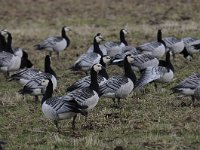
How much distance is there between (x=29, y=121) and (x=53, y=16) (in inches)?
1156

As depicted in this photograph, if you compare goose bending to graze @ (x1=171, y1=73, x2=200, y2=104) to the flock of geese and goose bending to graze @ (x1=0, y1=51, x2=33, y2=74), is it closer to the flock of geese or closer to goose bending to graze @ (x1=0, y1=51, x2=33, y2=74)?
the flock of geese

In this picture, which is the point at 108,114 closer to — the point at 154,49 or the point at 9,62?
the point at 9,62

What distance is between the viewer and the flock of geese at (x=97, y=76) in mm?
11805

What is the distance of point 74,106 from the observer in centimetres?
1116

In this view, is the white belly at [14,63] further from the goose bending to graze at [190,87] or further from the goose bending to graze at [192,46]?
the goose bending to graze at [190,87]

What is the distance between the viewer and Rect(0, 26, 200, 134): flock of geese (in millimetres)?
11805

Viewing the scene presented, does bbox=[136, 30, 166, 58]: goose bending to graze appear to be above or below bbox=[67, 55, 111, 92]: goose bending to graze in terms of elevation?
below

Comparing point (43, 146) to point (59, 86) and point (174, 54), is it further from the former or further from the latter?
point (174, 54)

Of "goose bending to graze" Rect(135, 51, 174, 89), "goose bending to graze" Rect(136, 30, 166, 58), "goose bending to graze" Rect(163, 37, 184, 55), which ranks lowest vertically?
"goose bending to graze" Rect(163, 37, 184, 55)

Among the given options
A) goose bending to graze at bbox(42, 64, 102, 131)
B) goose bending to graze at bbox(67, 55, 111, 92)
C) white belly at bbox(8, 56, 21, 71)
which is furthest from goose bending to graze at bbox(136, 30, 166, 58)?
goose bending to graze at bbox(42, 64, 102, 131)

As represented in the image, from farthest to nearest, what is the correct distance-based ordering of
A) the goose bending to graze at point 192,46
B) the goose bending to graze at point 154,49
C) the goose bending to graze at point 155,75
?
the goose bending to graze at point 192,46, the goose bending to graze at point 154,49, the goose bending to graze at point 155,75

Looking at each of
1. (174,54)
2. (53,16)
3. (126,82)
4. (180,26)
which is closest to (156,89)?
(126,82)

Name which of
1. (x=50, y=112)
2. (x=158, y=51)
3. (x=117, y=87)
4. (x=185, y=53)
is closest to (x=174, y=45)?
(x=185, y=53)

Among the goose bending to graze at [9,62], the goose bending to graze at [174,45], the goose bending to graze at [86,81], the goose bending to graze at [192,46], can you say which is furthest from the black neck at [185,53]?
the goose bending to graze at [9,62]
